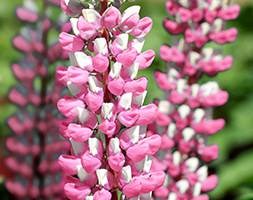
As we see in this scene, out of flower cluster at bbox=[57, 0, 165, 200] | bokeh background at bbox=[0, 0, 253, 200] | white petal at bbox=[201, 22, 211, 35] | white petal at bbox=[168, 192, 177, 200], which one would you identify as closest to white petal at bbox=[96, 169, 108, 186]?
flower cluster at bbox=[57, 0, 165, 200]

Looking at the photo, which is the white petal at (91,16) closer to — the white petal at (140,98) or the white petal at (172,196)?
the white petal at (140,98)

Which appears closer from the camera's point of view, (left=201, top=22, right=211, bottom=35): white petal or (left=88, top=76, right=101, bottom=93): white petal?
(left=88, top=76, right=101, bottom=93): white petal

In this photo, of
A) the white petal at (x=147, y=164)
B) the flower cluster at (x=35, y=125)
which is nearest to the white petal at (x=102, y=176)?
the white petal at (x=147, y=164)

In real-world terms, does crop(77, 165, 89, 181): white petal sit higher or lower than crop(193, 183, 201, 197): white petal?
lower

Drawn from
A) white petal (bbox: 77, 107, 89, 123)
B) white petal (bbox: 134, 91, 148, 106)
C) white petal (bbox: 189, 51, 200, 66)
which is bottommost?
white petal (bbox: 77, 107, 89, 123)

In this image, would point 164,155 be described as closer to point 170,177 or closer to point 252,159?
point 170,177

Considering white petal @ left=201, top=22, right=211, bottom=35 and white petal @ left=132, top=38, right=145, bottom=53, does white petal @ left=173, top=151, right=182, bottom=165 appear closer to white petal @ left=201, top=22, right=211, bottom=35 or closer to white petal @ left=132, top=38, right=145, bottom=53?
white petal @ left=201, top=22, right=211, bottom=35
